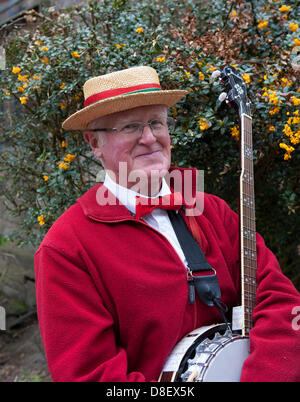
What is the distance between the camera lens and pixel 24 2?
5.74 m

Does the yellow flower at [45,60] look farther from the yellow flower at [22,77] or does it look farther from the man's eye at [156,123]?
the man's eye at [156,123]

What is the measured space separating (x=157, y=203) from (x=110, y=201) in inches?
8.5

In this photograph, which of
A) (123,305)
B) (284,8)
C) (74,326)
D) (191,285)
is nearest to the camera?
(74,326)

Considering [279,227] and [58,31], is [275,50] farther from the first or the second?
[58,31]

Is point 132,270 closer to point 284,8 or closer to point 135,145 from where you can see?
point 135,145

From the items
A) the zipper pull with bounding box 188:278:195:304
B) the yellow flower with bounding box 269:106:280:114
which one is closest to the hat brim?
the yellow flower with bounding box 269:106:280:114

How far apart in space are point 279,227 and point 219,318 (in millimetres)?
1584

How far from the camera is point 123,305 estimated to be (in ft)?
5.59

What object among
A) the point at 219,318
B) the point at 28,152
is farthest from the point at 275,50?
the point at 28,152

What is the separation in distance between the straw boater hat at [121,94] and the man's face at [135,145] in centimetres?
4

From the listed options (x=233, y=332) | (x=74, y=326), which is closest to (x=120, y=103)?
(x=74, y=326)

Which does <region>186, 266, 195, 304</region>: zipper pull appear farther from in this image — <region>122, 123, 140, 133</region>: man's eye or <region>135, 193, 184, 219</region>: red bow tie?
<region>122, 123, 140, 133</region>: man's eye

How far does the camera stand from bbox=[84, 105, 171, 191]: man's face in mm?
1914

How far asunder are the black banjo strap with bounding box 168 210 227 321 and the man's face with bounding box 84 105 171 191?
1.01 ft
